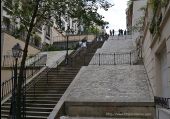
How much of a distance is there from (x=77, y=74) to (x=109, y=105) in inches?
236

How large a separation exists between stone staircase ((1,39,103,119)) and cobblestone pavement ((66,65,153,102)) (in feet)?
2.26

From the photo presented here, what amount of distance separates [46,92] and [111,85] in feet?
11.8

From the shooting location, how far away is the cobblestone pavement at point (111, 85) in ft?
55.2

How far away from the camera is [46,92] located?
18.6 metres

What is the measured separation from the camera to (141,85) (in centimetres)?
1864

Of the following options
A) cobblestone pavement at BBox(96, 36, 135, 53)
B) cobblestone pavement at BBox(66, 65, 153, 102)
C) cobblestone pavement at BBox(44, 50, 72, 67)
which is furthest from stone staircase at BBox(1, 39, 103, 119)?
cobblestone pavement at BBox(96, 36, 135, 53)

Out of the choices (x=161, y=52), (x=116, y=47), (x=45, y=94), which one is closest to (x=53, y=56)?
(x=116, y=47)

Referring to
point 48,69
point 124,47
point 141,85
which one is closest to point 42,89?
point 48,69

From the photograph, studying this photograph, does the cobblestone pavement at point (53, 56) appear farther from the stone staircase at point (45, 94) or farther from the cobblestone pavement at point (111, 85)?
the cobblestone pavement at point (111, 85)

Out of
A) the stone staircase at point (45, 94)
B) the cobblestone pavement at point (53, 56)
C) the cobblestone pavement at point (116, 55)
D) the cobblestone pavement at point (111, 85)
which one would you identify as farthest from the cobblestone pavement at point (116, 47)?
the stone staircase at point (45, 94)

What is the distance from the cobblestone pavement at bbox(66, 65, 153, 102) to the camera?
1681cm

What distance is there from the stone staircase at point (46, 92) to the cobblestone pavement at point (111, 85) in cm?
69

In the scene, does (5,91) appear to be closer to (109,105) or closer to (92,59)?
(109,105)

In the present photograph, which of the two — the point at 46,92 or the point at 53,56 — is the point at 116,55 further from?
the point at 46,92
